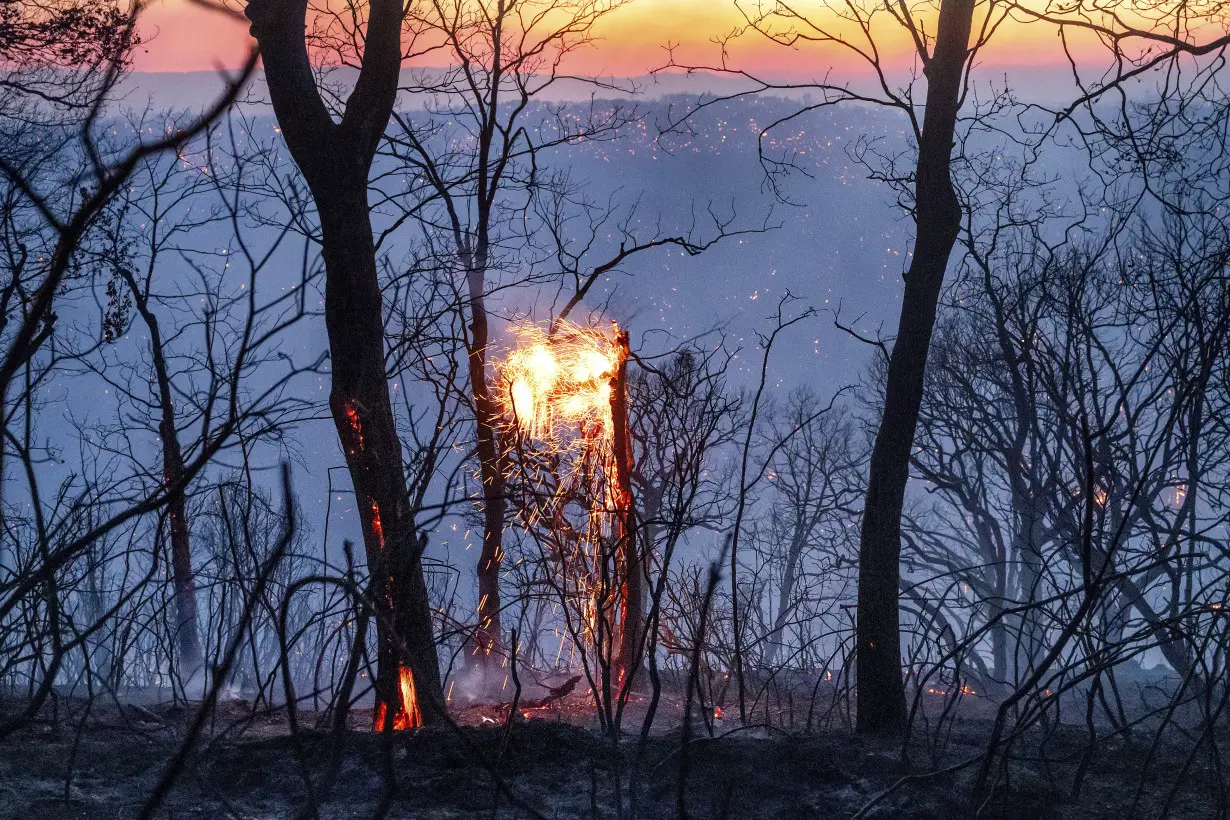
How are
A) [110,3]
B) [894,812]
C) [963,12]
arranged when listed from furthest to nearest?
[110,3] → [963,12] → [894,812]

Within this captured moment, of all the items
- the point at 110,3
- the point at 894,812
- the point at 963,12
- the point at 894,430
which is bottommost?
the point at 894,812

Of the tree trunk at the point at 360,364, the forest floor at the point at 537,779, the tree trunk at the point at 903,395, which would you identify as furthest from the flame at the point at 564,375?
the forest floor at the point at 537,779

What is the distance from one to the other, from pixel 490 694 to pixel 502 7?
10.4 meters

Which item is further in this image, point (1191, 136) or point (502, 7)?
point (502, 7)

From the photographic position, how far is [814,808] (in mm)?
3881

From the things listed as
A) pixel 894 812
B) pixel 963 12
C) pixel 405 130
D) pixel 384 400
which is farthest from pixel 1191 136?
pixel 405 130

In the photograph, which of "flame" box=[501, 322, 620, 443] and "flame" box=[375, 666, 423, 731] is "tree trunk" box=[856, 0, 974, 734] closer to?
"flame" box=[501, 322, 620, 443]

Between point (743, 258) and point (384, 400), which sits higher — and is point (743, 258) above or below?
above

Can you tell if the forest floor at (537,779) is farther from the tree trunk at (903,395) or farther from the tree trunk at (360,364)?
the tree trunk at (360,364)

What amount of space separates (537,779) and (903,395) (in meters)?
3.74

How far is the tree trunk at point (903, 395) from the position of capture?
612cm

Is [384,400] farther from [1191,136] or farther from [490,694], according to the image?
[490,694]

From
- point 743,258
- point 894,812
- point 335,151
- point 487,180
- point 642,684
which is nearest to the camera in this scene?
point 894,812

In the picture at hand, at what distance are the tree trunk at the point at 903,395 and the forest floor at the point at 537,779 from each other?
4.31 ft
